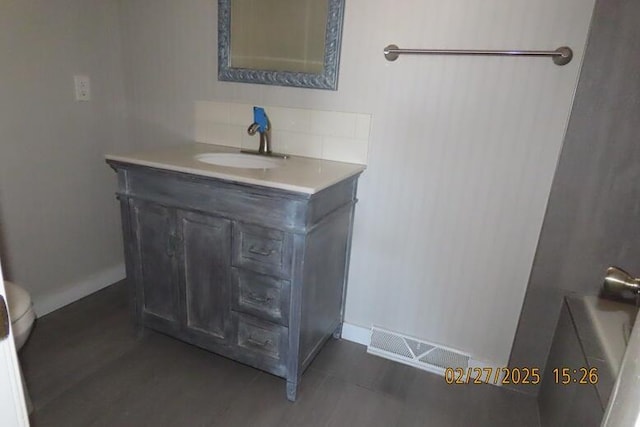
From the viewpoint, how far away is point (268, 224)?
1417mm

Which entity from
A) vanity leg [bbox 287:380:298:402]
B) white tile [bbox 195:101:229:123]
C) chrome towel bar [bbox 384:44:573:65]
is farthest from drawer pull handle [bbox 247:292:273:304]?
chrome towel bar [bbox 384:44:573:65]

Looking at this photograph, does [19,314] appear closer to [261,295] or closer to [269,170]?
[261,295]

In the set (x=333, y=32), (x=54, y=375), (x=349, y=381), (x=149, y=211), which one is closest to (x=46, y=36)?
(x=149, y=211)

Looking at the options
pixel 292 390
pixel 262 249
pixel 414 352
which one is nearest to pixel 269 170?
pixel 262 249

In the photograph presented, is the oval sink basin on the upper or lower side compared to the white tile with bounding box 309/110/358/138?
lower

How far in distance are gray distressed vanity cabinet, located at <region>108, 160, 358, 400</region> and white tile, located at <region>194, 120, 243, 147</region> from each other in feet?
1.73

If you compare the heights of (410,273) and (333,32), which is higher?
(333,32)

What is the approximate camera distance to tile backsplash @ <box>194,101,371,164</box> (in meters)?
1.76

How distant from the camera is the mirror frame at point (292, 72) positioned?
5.46 ft

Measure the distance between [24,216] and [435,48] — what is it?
1891mm

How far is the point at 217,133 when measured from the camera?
203 centimetres

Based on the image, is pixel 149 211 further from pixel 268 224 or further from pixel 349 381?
pixel 349 381

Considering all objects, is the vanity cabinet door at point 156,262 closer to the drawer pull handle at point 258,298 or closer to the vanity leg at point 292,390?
the drawer pull handle at point 258,298

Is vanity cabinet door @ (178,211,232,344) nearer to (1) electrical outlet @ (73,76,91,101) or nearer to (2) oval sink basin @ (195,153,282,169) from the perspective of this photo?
(2) oval sink basin @ (195,153,282,169)
